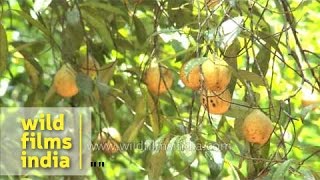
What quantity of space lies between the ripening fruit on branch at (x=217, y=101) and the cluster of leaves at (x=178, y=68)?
2 centimetres

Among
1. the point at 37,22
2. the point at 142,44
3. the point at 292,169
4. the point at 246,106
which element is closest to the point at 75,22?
the point at 37,22

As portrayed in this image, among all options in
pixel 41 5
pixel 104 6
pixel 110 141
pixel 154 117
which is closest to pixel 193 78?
pixel 41 5

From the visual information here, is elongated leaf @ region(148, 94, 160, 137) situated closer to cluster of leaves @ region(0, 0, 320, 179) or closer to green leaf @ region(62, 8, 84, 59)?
cluster of leaves @ region(0, 0, 320, 179)

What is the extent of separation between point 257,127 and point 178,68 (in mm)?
509

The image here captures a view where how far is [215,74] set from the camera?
95cm

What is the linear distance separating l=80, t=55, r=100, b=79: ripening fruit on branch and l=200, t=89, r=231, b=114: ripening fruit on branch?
1.48ft

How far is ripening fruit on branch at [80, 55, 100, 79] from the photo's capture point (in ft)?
4.84

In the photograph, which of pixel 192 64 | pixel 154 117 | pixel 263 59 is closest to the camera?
pixel 192 64

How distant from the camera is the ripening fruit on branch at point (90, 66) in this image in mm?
1476

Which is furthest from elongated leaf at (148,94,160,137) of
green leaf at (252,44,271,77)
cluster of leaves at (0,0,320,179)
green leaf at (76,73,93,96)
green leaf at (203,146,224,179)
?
green leaf at (203,146,224,179)

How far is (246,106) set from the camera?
1.09 m

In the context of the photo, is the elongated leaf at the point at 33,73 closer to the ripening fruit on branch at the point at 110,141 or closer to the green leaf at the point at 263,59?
the ripening fruit on branch at the point at 110,141

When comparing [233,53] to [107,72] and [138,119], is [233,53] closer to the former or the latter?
[138,119]

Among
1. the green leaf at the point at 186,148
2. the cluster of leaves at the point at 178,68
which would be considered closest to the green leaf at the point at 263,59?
the cluster of leaves at the point at 178,68
